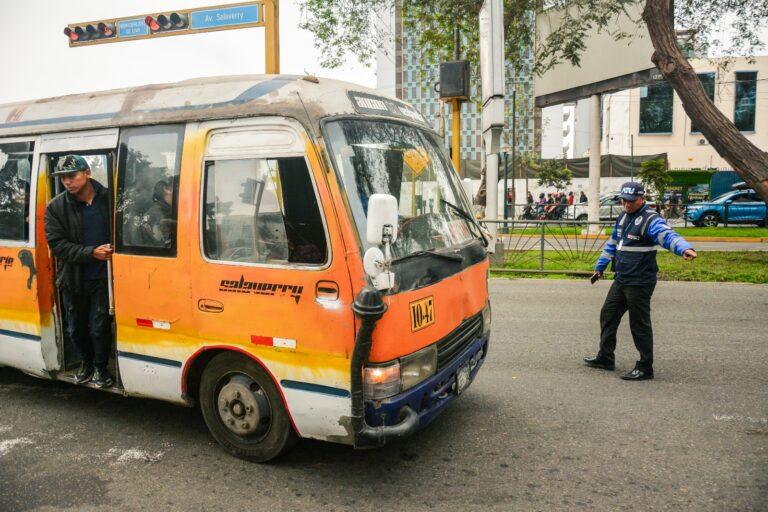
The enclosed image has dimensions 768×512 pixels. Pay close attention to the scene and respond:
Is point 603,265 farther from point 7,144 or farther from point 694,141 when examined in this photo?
point 694,141

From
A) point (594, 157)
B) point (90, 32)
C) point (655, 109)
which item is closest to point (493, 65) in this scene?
point (594, 157)

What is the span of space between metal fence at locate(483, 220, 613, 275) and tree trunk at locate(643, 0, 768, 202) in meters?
3.28

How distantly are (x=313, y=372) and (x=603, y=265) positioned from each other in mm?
3758

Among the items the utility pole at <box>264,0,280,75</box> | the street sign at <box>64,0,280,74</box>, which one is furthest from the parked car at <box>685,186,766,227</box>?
the street sign at <box>64,0,280,74</box>

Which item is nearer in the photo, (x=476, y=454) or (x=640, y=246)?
(x=476, y=454)

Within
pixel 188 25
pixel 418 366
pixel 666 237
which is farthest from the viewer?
pixel 188 25

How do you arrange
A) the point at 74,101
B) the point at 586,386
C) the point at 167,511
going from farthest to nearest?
the point at 586,386 → the point at 74,101 → the point at 167,511

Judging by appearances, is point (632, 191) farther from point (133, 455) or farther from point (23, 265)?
point (23, 265)

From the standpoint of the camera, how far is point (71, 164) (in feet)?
14.4

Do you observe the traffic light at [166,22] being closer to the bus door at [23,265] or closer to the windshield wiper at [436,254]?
the bus door at [23,265]

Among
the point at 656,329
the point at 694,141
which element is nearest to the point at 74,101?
the point at 656,329

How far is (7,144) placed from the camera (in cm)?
498

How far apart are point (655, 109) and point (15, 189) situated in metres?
41.2

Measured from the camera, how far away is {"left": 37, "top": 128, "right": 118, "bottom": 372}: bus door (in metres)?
4.46
